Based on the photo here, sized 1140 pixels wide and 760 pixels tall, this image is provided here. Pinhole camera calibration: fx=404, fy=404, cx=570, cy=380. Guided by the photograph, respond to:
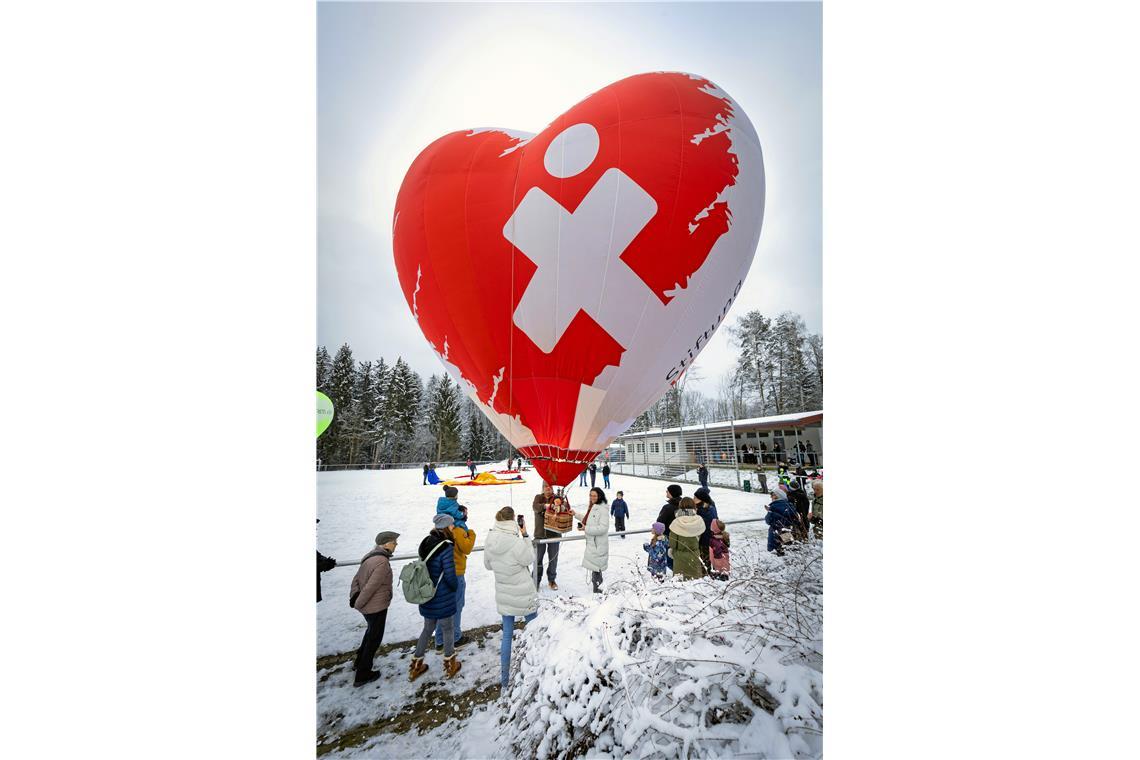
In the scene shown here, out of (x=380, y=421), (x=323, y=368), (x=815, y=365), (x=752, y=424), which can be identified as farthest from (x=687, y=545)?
(x=380, y=421)

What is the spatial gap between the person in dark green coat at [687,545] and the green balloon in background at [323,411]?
244 centimetres

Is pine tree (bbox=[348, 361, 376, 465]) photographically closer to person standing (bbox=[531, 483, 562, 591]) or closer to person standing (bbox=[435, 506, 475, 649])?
person standing (bbox=[531, 483, 562, 591])

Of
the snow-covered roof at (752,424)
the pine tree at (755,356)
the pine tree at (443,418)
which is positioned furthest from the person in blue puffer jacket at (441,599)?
the pine tree at (443,418)

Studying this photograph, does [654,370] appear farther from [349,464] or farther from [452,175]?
[349,464]

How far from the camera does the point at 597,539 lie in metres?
2.80

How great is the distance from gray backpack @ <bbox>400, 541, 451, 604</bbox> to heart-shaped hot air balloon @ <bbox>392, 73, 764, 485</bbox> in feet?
3.72

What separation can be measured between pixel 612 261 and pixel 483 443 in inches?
415

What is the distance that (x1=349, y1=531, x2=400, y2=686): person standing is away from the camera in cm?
211

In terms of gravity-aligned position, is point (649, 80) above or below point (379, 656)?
above

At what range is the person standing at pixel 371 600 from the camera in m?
2.11

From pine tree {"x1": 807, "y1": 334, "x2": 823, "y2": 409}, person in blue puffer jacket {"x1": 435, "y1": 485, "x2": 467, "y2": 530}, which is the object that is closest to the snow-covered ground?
person in blue puffer jacket {"x1": 435, "y1": 485, "x2": 467, "y2": 530}

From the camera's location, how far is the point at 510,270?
2.73 m

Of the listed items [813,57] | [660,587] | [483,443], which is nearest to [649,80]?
[813,57]

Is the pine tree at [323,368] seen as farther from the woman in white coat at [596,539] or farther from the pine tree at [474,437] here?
the pine tree at [474,437]
